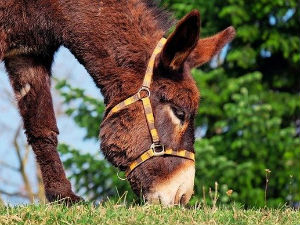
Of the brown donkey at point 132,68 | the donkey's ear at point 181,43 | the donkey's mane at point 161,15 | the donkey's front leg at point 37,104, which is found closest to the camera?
the donkey's ear at point 181,43

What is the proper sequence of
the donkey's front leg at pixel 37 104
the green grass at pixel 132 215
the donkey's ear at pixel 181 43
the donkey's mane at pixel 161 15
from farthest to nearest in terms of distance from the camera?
1. the donkey's front leg at pixel 37 104
2. the donkey's mane at pixel 161 15
3. the donkey's ear at pixel 181 43
4. the green grass at pixel 132 215

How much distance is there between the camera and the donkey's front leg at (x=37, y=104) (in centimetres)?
700

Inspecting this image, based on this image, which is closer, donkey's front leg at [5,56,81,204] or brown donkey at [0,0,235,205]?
brown donkey at [0,0,235,205]

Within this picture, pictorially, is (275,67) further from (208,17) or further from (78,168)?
(78,168)

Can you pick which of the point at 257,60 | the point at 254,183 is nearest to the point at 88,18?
the point at 254,183

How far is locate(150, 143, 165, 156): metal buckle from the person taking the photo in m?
6.18

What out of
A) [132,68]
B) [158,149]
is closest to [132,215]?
[158,149]

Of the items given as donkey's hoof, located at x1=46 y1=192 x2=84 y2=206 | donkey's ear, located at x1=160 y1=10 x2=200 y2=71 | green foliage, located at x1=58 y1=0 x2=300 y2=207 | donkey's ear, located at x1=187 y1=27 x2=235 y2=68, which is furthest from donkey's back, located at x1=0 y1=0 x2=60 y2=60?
green foliage, located at x1=58 y1=0 x2=300 y2=207

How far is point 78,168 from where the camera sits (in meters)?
12.7

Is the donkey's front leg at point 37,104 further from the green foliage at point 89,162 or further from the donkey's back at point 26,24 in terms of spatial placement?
the green foliage at point 89,162

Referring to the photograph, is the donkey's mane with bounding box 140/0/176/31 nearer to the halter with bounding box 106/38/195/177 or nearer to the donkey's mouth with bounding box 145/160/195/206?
the halter with bounding box 106/38/195/177

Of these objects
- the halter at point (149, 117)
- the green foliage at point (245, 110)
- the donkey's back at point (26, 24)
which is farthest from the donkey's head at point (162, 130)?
the green foliage at point (245, 110)

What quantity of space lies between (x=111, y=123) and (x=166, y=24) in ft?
3.54

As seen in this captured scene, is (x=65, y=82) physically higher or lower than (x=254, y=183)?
higher
